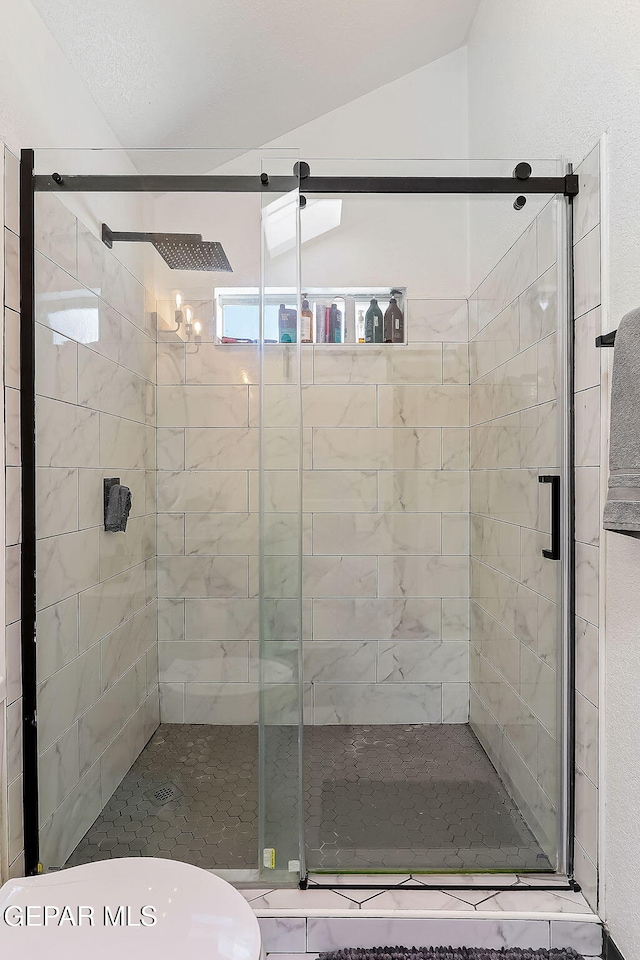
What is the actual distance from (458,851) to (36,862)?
3.64 feet

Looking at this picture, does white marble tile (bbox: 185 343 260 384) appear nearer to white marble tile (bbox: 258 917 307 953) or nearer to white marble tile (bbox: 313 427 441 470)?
white marble tile (bbox: 313 427 441 470)

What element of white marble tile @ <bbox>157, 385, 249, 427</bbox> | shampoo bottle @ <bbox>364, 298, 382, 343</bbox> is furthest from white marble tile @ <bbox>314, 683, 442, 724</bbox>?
shampoo bottle @ <bbox>364, 298, 382, 343</bbox>

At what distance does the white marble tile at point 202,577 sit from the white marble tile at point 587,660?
2.85 ft

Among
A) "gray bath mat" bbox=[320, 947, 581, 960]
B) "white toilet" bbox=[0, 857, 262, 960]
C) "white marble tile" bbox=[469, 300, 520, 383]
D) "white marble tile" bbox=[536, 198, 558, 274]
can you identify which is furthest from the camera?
"white marble tile" bbox=[469, 300, 520, 383]

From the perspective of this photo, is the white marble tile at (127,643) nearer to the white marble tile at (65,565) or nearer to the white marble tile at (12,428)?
the white marble tile at (65,565)

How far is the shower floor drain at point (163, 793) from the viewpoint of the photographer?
5.08 ft

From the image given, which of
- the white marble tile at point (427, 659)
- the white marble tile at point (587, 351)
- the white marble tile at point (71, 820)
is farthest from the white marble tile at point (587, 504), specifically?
the white marble tile at point (71, 820)

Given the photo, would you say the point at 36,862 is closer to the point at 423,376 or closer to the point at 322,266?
the point at 423,376

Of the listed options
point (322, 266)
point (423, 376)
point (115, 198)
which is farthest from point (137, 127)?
point (423, 376)

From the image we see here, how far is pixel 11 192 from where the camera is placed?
1.48 metres

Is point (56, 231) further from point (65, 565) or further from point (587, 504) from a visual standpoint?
point (587, 504)

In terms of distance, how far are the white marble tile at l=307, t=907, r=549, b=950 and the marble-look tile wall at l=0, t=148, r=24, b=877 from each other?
786 millimetres

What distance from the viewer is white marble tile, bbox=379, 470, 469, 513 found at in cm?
177

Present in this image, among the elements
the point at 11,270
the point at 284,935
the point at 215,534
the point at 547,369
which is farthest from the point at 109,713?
the point at 547,369
